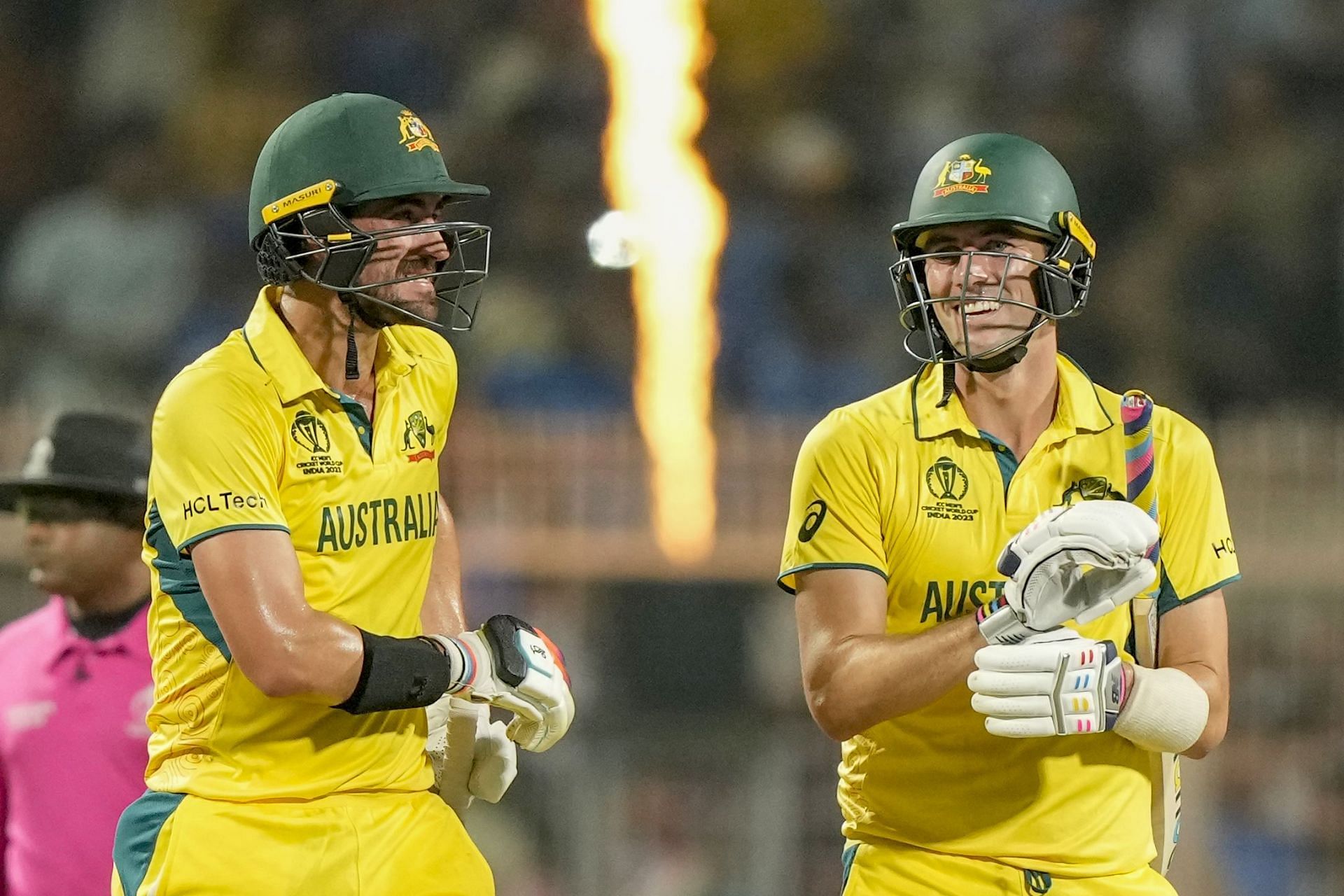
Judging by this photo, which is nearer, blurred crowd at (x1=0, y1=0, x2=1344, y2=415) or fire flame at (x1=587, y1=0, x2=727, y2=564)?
fire flame at (x1=587, y1=0, x2=727, y2=564)

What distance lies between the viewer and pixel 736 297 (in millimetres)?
9336

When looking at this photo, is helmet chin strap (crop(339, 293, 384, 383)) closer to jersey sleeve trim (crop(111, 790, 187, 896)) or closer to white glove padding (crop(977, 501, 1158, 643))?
jersey sleeve trim (crop(111, 790, 187, 896))

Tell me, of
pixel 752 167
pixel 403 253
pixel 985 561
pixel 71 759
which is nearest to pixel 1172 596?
pixel 985 561

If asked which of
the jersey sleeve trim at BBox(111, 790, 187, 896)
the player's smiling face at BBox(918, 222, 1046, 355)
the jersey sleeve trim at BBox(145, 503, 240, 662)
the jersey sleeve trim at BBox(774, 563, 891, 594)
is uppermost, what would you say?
the player's smiling face at BBox(918, 222, 1046, 355)

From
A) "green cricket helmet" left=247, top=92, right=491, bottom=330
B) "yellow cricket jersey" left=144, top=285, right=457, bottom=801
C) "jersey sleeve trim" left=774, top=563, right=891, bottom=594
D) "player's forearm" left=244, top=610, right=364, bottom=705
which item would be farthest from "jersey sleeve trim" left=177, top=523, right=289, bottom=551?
"jersey sleeve trim" left=774, top=563, right=891, bottom=594

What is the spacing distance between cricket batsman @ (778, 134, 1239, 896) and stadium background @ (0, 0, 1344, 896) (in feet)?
12.2

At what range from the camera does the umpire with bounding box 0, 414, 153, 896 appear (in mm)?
4516

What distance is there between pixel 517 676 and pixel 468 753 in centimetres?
38

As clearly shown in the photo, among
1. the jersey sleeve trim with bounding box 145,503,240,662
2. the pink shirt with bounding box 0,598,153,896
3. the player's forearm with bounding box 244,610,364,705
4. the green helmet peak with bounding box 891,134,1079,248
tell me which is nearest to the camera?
the player's forearm with bounding box 244,610,364,705

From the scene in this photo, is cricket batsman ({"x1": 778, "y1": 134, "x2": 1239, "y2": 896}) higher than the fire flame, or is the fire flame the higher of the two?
the fire flame

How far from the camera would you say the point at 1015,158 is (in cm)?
380

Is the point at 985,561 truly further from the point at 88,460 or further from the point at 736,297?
the point at 736,297

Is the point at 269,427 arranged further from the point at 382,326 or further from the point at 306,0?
the point at 306,0

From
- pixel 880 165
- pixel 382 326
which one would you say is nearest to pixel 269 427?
pixel 382 326
